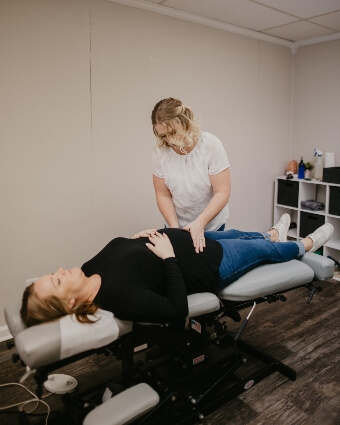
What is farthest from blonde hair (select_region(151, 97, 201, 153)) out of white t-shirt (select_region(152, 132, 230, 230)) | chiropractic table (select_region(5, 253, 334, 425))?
chiropractic table (select_region(5, 253, 334, 425))

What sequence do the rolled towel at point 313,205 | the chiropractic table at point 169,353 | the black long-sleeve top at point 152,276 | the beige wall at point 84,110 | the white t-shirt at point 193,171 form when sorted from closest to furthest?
the chiropractic table at point 169,353 → the black long-sleeve top at point 152,276 → the white t-shirt at point 193,171 → the beige wall at point 84,110 → the rolled towel at point 313,205

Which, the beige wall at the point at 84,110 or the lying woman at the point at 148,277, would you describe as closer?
the lying woman at the point at 148,277

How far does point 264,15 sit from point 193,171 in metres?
1.60

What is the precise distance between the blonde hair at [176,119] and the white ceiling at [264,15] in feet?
3.76

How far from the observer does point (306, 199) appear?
143 inches

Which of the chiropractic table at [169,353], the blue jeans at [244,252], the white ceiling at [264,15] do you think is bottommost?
the chiropractic table at [169,353]

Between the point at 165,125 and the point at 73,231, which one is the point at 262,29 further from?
the point at 73,231

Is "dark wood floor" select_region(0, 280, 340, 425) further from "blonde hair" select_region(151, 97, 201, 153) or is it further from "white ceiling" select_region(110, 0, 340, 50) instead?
"white ceiling" select_region(110, 0, 340, 50)

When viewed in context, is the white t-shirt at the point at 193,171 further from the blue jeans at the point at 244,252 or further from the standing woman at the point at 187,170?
the blue jeans at the point at 244,252

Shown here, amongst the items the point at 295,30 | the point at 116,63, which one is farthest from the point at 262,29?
the point at 116,63

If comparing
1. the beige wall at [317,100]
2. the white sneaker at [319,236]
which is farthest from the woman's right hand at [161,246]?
the beige wall at [317,100]

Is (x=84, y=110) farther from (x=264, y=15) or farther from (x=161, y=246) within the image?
(x=264, y=15)

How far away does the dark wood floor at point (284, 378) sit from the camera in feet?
5.66

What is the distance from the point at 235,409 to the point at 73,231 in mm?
Answer: 1461
